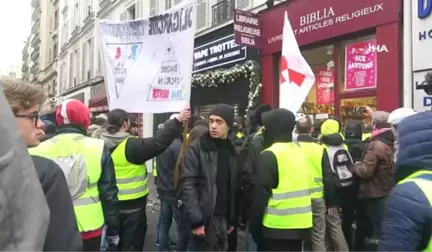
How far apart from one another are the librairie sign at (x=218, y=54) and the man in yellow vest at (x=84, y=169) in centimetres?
897

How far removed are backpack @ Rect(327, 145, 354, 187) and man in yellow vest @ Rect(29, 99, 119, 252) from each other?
261 centimetres

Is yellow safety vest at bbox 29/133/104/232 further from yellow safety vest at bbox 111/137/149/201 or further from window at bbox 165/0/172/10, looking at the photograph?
window at bbox 165/0/172/10

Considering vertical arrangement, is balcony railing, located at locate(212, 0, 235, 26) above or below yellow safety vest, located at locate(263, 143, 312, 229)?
above

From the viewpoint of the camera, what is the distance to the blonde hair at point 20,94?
75.4 inches

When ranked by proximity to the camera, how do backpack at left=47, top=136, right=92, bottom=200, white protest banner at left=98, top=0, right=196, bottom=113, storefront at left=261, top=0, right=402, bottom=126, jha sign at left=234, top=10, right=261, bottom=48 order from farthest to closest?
jha sign at left=234, top=10, right=261, bottom=48
storefront at left=261, top=0, right=402, bottom=126
white protest banner at left=98, top=0, right=196, bottom=113
backpack at left=47, top=136, right=92, bottom=200

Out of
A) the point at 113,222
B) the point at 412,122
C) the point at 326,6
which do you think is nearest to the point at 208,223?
the point at 113,222

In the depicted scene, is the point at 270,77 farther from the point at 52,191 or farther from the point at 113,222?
the point at 52,191

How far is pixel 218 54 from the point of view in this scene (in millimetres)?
13352

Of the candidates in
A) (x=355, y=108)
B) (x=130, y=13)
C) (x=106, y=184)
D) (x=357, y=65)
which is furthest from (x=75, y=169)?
(x=130, y=13)

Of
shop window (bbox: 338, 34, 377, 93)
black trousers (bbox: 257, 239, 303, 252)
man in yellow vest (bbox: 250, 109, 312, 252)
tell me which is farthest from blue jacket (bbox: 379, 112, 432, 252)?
shop window (bbox: 338, 34, 377, 93)

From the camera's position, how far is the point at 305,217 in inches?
156

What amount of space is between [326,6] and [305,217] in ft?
22.7

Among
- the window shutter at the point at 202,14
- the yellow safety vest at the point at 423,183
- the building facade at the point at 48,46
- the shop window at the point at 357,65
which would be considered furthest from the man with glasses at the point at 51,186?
the building facade at the point at 48,46

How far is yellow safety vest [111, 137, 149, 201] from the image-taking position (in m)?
4.90
